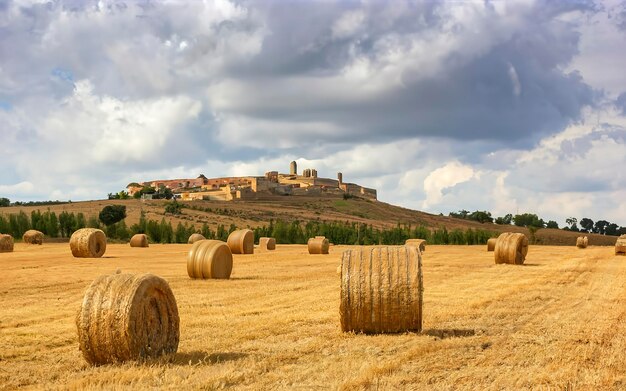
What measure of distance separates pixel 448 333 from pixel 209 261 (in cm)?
1234

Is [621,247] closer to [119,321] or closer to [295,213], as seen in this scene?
[119,321]

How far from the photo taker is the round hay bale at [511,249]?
30547 mm

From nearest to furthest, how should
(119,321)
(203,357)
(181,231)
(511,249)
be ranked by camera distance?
(119,321) → (203,357) → (511,249) → (181,231)

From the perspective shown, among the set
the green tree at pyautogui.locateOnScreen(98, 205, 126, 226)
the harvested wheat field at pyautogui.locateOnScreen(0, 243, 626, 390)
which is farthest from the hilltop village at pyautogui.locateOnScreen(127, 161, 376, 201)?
the harvested wheat field at pyautogui.locateOnScreen(0, 243, 626, 390)

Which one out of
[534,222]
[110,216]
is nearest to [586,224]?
[534,222]

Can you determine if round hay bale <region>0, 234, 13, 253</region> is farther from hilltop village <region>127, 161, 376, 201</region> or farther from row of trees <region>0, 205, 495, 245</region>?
hilltop village <region>127, 161, 376, 201</region>

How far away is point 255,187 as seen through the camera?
14962 cm

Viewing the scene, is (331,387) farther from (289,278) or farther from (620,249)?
(620,249)

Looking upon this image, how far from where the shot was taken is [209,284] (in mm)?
21203

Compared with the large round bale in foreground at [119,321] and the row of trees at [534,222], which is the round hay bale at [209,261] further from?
the row of trees at [534,222]

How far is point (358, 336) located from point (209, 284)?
10.4 m

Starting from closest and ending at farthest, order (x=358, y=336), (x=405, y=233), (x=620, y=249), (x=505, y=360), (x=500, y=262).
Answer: (x=505, y=360), (x=358, y=336), (x=500, y=262), (x=620, y=249), (x=405, y=233)

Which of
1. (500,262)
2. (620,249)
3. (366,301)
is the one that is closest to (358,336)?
(366,301)

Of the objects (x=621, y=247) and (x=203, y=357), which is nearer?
(x=203, y=357)
